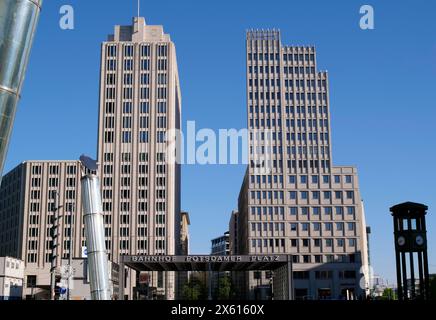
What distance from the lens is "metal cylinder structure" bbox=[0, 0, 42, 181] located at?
36.7 feet

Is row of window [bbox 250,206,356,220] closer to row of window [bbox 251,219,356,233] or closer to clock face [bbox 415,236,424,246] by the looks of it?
row of window [bbox 251,219,356,233]

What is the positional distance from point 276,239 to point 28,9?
12520cm

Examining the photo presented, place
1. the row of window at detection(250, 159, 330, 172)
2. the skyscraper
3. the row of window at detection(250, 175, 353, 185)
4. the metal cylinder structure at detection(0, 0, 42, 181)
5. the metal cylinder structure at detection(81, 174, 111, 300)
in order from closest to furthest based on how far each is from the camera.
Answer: the metal cylinder structure at detection(0, 0, 42, 181)
the metal cylinder structure at detection(81, 174, 111, 300)
the row of window at detection(250, 175, 353, 185)
the row of window at detection(250, 159, 330, 172)
the skyscraper

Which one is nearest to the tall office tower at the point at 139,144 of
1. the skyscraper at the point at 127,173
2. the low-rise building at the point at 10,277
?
the skyscraper at the point at 127,173

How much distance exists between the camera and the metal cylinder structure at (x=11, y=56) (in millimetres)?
11172

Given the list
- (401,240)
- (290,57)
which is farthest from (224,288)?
(401,240)

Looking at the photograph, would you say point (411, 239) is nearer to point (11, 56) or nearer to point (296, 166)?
point (11, 56)

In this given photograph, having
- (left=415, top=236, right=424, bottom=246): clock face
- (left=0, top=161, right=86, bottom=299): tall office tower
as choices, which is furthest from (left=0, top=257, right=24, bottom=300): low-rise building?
(left=415, top=236, right=424, bottom=246): clock face

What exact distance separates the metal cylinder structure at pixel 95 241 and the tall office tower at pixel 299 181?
96359mm

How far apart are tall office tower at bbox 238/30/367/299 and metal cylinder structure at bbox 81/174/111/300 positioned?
3794 inches

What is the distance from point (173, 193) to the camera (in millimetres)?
158125

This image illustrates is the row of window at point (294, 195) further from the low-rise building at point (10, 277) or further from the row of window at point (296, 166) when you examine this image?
the low-rise building at point (10, 277)
